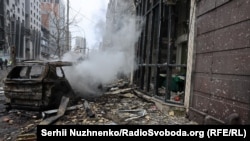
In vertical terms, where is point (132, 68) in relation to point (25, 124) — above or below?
above

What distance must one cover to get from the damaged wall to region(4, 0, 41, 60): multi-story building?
38.9m

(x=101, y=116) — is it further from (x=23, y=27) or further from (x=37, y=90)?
(x=23, y=27)

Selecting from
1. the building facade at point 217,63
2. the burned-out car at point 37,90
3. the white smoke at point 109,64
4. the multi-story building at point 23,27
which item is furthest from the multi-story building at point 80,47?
the building facade at point 217,63

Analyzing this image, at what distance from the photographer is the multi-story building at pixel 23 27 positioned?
44188 mm

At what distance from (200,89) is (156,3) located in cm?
417

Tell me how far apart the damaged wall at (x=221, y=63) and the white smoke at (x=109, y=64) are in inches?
226

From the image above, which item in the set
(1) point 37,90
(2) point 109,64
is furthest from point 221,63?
(2) point 109,64

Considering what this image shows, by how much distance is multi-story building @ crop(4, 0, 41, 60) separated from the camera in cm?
4419

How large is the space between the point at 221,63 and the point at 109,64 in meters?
8.80

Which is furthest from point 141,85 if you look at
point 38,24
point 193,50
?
point 38,24

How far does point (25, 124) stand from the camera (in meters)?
6.56

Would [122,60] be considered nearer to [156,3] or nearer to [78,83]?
[78,83]

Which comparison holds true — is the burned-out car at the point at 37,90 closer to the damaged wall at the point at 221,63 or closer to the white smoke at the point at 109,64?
the white smoke at the point at 109,64

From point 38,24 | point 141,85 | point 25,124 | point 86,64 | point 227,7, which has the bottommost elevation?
point 25,124
